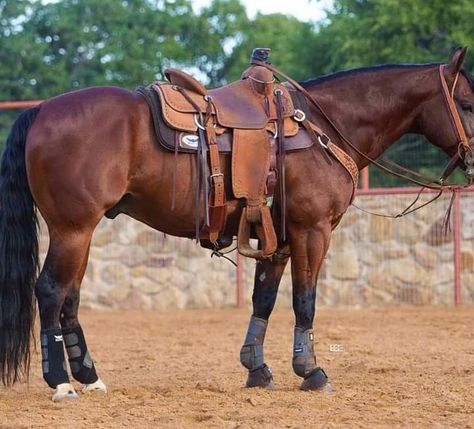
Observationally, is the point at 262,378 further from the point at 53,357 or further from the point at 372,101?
the point at 372,101

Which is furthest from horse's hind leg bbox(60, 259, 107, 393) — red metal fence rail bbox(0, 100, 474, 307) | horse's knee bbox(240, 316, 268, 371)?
red metal fence rail bbox(0, 100, 474, 307)

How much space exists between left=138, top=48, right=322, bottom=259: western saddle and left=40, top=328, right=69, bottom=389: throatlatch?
1.05 metres

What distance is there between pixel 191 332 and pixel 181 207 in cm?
467

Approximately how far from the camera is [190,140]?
5609 millimetres

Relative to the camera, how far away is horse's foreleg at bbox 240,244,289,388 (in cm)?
609

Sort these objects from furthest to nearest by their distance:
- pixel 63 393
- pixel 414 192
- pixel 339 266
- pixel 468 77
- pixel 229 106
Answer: pixel 339 266, pixel 414 192, pixel 468 77, pixel 229 106, pixel 63 393

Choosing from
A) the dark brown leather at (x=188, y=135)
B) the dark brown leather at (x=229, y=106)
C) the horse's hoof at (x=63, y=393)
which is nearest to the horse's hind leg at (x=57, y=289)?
the horse's hoof at (x=63, y=393)

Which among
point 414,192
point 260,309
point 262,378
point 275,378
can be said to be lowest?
point 275,378

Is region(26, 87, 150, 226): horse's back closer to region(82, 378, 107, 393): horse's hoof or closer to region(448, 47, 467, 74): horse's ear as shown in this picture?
region(82, 378, 107, 393): horse's hoof

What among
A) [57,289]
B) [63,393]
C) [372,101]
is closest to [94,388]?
[63,393]

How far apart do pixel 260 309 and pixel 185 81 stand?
154 centimetres

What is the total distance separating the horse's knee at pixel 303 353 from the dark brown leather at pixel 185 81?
160 cm

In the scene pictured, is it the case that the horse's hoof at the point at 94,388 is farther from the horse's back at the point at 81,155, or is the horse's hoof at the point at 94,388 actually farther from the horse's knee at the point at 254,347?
the horse's back at the point at 81,155

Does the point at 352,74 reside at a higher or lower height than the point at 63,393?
higher
